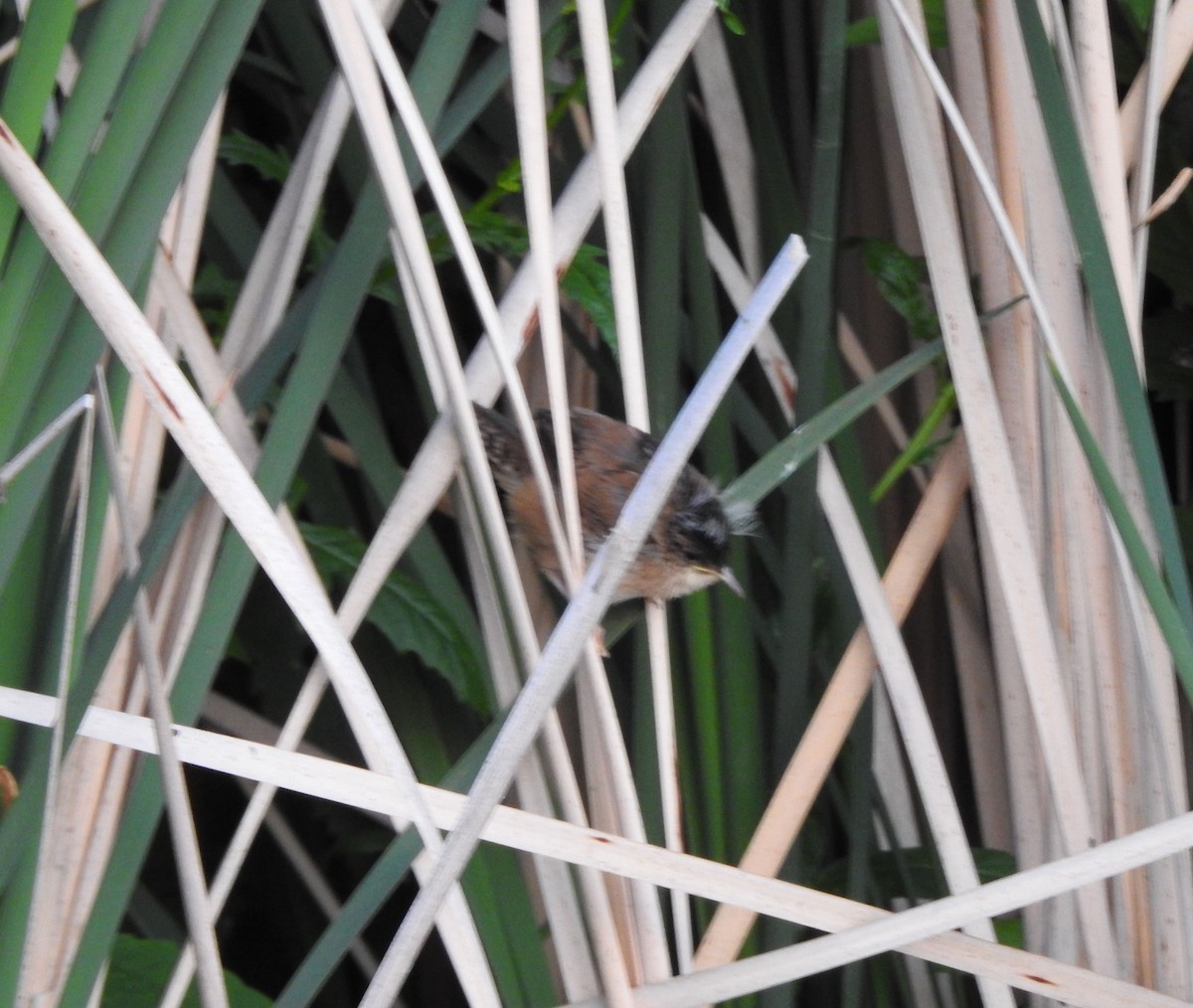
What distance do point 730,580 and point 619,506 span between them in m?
0.25

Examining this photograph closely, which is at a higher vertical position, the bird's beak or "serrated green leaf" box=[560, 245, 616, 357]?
"serrated green leaf" box=[560, 245, 616, 357]

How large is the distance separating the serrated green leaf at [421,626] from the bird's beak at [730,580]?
0.31 m

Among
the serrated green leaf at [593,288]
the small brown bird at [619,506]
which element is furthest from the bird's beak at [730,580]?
the serrated green leaf at [593,288]

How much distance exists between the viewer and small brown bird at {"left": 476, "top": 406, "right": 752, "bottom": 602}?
1.28 metres

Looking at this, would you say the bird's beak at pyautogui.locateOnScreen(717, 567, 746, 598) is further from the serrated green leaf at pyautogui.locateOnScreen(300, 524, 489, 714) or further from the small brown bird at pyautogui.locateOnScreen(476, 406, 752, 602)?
the serrated green leaf at pyautogui.locateOnScreen(300, 524, 489, 714)

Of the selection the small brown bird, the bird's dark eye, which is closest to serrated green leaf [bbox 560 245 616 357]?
the small brown bird

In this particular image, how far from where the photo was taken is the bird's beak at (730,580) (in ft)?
4.09

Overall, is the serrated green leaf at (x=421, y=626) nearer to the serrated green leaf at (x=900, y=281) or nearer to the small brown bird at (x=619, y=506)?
the small brown bird at (x=619, y=506)

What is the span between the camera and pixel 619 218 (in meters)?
1.05

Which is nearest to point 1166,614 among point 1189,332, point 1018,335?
point 1018,335

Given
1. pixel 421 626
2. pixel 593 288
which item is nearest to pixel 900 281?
pixel 593 288

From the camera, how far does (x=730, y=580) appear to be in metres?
1.25

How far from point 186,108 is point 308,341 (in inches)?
8.5

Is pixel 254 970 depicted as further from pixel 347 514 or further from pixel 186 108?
Answer: pixel 186 108
